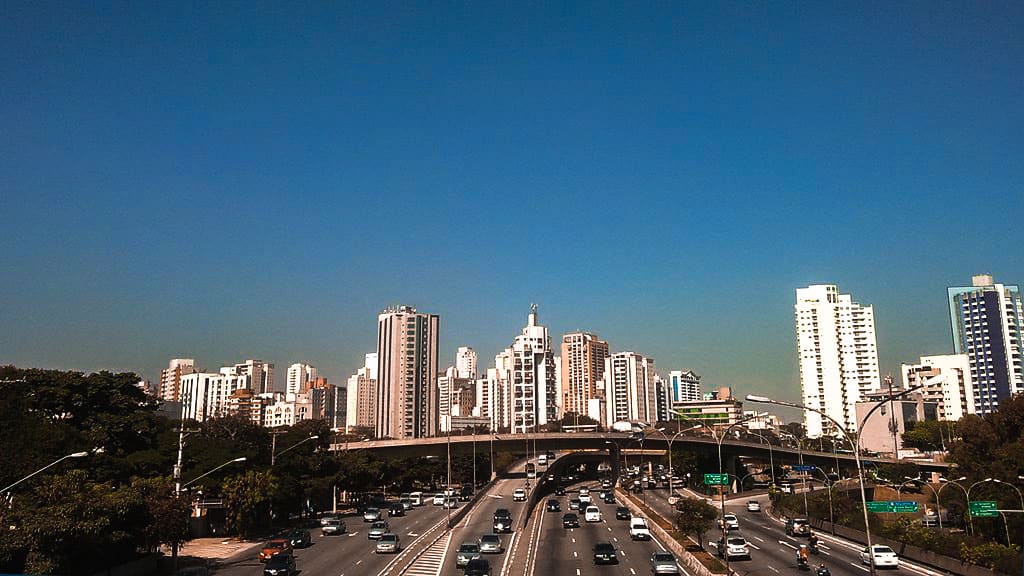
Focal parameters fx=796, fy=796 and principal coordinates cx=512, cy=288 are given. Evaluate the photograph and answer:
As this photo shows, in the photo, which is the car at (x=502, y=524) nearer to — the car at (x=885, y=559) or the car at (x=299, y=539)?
the car at (x=299, y=539)

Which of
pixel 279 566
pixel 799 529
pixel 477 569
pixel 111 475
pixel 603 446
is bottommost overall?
pixel 799 529

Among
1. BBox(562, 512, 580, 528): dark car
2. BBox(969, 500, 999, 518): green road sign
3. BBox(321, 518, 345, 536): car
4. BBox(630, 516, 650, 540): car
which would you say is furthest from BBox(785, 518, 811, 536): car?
BBox(321, 518, 345, 536): car

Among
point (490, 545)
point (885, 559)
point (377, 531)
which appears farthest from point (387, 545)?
point (885, 559)

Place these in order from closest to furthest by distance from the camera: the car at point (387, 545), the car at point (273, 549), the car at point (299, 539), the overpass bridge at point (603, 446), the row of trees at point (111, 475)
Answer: the row of trees at point (111, 475) < the car at point (273, 549) < the car at point (387, 545) < the car at point (299, 539) < the overpass bridge at point (603, 446)

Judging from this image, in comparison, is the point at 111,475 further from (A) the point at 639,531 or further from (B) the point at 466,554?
(A) the point at 639,531

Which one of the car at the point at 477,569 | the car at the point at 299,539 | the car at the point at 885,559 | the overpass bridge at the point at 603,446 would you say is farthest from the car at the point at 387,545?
the overpass bridge at the point at 603,446

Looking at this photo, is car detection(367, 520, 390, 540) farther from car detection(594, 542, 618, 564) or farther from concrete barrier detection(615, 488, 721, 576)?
concrete barrier detection(615, 488, 721, 576)

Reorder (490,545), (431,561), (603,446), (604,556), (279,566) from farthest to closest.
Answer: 1. (603,446)
2. (490,545)
3. (431,561)
4. (604,556)
5. (279,566)
